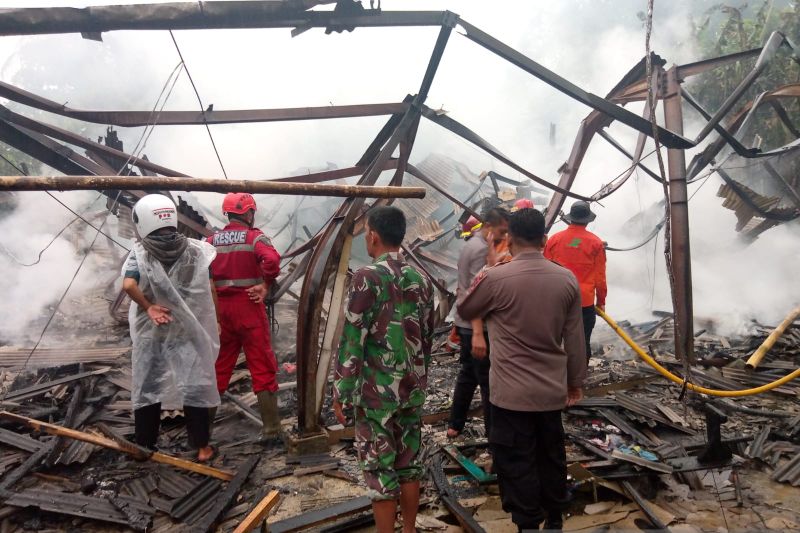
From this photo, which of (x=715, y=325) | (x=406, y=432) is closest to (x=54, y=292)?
(x=406, y=432)

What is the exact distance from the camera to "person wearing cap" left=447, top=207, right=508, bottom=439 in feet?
12.7

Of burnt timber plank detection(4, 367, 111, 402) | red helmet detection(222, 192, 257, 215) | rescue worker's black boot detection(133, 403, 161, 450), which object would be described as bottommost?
rescue worker's black boot detection(133, 403, 161, 450)

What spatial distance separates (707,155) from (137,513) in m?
7.82

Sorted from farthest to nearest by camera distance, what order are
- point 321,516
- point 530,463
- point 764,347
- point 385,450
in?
point 764,347 → point 321,516 → point 530,463 → point 385,450

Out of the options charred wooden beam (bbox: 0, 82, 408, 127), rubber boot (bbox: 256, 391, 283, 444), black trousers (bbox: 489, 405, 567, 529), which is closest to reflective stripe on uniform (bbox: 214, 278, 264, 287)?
rubber boot (bbox: 256, 391, 283, 444)

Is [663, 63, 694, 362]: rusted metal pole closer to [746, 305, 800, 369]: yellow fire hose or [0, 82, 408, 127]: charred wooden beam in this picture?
[746, 305, 800, 369]: yellow fire hose

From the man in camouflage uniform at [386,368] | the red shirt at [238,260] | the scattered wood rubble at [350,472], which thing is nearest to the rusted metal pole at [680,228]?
the scattered wood rubble at [350,472]

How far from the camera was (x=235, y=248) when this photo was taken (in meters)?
4.21

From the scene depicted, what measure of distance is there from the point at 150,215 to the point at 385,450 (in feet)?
8.27

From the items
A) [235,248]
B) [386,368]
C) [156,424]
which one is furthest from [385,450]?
[235,248]

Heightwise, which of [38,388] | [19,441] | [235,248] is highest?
[235,248]

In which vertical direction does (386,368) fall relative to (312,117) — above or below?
below

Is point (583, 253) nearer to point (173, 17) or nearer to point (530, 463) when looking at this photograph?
point (530, 463)

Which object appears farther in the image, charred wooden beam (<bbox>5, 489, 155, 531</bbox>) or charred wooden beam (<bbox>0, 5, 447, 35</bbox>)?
charred wooden beam (<bbox>0, 5, 447, 35</bbox>)
